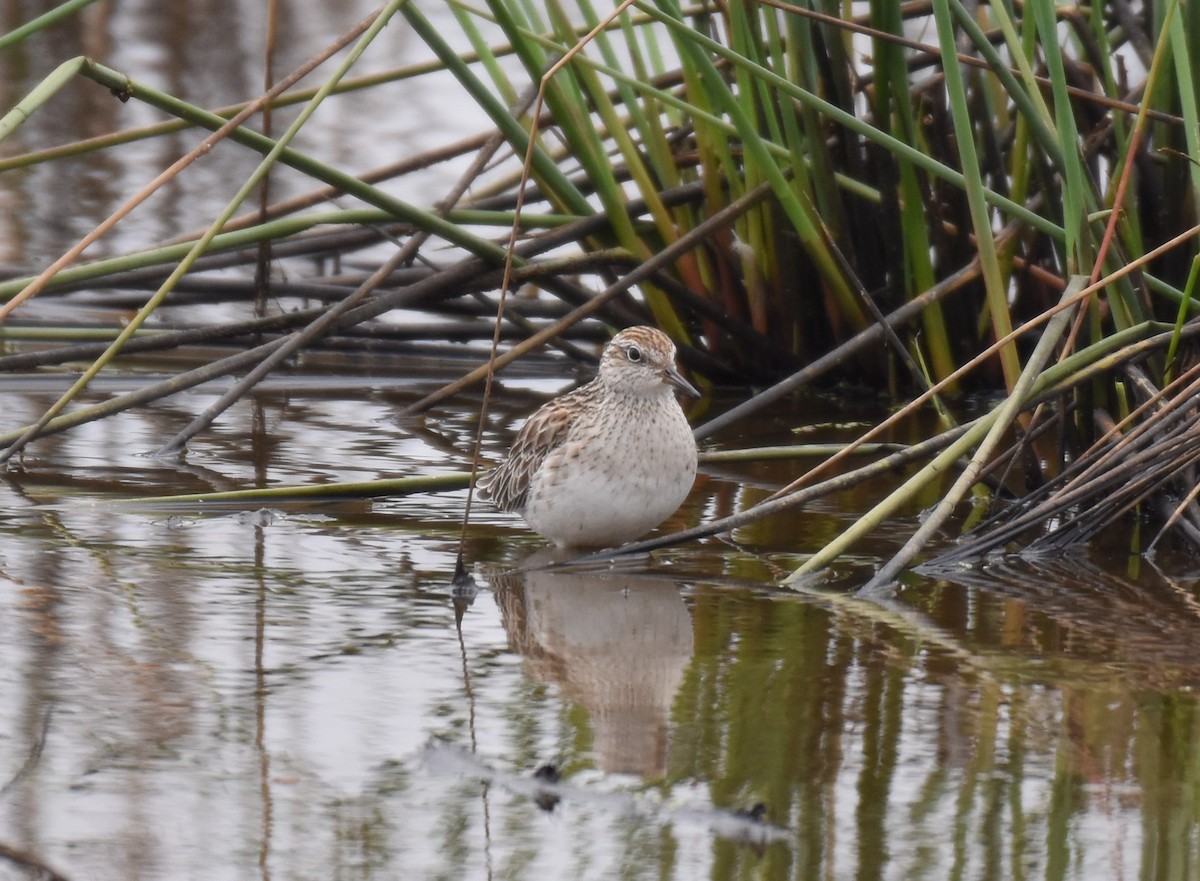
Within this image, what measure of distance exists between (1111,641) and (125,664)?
8.52ft

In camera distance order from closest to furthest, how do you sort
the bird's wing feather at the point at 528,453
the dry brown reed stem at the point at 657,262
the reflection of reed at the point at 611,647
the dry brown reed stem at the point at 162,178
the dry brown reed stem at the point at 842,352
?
the reflection of reed at the point at 611,647
the dry brown reed stem at the point at 162,178
the bird's wing feather at the point at 528,453
the dry brown reed stem at the point at 842,352
the dry brown reed stem at the point at 657,262

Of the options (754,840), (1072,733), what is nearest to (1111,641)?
(1072,733)

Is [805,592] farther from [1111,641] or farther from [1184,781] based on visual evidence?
[1184,781]

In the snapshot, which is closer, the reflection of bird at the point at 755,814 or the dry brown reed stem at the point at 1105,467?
the reflection of bird at the point at 755,814

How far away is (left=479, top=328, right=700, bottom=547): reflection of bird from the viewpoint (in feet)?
18.7

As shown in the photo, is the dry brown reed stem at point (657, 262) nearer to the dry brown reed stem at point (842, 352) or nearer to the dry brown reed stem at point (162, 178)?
the dry brown reed stem at point (842, 352)

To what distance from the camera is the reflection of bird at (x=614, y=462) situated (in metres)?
5.71

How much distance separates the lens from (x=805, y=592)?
5.26 meters

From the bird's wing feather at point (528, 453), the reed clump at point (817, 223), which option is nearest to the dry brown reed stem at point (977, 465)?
the reed clump at point (817, 223)

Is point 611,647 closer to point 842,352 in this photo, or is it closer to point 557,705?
point 557,705

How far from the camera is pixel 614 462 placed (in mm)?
5719

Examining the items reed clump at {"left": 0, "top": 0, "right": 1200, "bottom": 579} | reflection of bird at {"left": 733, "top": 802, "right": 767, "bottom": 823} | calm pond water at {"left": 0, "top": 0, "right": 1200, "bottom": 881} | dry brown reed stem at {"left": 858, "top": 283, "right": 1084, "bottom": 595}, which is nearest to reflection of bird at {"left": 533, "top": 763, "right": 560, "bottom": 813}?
calm pond water at {"left": 0, "top": 0, "right": 1200, "bottom": 881}

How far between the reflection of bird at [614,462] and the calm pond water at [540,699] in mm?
188

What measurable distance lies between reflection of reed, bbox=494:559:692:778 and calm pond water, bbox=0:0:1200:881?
13 millimetres
